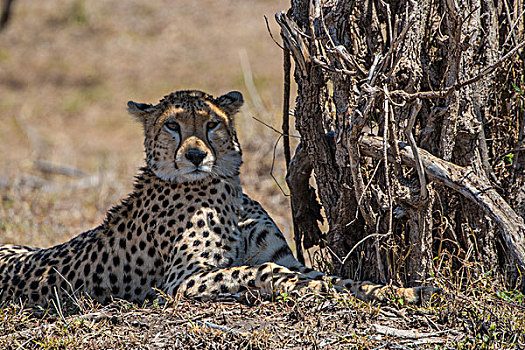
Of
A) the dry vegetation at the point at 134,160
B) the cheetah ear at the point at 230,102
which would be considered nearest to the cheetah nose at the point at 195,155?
the cheetah ear at the point at 230,102

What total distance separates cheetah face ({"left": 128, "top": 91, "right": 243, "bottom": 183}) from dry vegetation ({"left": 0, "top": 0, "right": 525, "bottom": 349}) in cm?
92

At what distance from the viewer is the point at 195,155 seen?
420cm

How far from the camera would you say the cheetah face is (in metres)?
4.26

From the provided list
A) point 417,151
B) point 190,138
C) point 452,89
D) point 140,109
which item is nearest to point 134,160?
point 140,109

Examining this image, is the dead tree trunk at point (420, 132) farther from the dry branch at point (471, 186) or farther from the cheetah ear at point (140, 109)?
the cheetah ear at point (140, 109)

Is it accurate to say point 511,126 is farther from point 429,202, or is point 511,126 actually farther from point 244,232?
point 244,232

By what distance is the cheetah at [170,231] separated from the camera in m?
4.21

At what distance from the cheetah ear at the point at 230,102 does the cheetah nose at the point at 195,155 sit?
48 centimetres

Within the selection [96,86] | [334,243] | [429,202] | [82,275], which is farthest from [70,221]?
[96,86]

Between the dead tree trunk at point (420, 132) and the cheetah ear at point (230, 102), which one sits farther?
the cheetah ear at point (230, 102)

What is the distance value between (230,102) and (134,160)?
505 cm

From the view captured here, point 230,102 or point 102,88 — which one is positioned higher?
point 102,88

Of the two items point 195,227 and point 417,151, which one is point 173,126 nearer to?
point 195,227

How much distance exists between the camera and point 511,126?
3838mm
